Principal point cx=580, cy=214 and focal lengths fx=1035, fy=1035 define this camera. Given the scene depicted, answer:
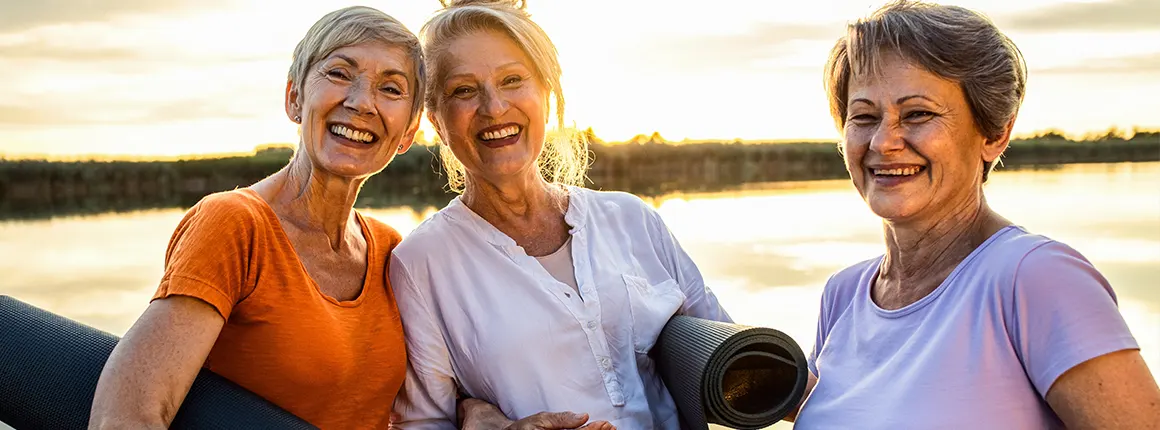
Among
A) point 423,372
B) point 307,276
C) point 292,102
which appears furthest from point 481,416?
point 292,102

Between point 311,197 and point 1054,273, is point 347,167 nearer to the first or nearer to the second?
point 311,197

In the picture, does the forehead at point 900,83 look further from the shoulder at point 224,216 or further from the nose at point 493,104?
the shoulder at point 224,216

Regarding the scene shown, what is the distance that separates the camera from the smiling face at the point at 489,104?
2648 millimetres

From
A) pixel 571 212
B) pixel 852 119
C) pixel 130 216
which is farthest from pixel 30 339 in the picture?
pixel 130 216

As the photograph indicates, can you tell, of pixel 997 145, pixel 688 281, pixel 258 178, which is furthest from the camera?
pixel 258 178

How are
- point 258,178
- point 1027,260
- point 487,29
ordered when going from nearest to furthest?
1. point 1027,260
2. point 487,29
3. point 258,178

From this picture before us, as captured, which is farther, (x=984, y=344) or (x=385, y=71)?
(x=385, y=71)

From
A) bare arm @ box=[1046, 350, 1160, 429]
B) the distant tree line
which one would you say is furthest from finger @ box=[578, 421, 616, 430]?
the distant tree line

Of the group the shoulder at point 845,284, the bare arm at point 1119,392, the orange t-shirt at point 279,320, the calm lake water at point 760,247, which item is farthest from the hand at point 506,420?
the calm lake water at point 760,247

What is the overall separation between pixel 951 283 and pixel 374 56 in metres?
1.36

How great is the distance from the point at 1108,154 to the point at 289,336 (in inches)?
1562

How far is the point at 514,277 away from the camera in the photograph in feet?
8.70

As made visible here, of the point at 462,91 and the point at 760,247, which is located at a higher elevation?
the point at 462,91

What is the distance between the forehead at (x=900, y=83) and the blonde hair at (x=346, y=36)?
1.07 metres
